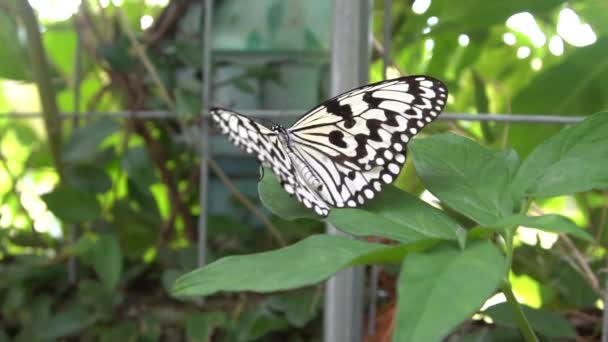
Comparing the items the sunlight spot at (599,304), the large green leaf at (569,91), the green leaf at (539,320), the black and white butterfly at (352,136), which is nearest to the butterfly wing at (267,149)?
the black and white butterfly at (352,136)

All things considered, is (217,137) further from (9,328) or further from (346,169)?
(346,169)

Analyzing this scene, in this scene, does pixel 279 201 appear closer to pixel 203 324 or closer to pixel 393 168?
pixel 393 168

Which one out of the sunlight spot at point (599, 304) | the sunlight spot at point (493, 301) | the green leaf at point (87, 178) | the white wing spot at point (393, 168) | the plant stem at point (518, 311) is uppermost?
the white wing spot at point (393, 168)

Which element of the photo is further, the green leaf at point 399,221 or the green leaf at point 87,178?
the green leaf at point 87,178

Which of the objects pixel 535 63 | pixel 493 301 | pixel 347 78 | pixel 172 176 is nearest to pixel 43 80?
pixel 172 176

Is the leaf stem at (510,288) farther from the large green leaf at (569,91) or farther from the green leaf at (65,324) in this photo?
the green leaf at (65,324)

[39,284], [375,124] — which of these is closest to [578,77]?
[375,124]
